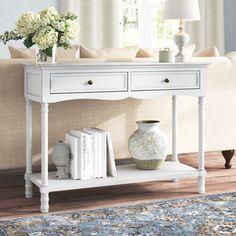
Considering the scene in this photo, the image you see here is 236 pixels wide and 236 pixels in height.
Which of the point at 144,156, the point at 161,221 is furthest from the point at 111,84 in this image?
the point at 161,221

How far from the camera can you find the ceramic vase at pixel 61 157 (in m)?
3.23

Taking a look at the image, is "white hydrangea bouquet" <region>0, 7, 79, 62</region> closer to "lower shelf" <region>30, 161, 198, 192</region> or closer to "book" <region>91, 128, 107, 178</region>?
"book" <region>91, 128, 107, 178</region>

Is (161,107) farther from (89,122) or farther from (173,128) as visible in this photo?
(89,122)

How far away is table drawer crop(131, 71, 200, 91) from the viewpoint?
127 inches

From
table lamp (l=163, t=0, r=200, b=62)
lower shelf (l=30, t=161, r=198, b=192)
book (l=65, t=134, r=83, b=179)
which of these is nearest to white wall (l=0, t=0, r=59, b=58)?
table lamp (l=163, t=0, r=200, b=62)

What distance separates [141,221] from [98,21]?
13.6ft

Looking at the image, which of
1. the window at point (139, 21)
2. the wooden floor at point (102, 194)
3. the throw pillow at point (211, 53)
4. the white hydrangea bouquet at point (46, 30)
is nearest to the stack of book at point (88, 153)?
the wooden floor at point (102, 194)

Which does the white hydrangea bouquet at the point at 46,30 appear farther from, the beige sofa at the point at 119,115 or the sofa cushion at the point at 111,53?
the sofa cushion at the point at 111,53

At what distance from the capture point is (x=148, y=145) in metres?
3.43

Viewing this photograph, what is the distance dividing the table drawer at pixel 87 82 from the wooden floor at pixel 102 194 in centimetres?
65

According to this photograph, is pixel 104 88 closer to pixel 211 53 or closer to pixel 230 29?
pixel 211 53

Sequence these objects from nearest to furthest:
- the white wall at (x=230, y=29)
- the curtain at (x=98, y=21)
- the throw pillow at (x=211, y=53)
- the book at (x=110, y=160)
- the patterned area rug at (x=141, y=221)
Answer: the patterned area rug at (x=141, y=221), the book at (x=110, y=160), the throw pillow at (x=211, y=53), the curtain at (x=98, y=21), the white wall at (x=230, y=29)

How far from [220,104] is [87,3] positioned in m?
3.07

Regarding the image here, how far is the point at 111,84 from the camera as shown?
125 inches
